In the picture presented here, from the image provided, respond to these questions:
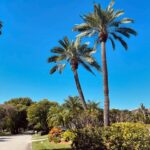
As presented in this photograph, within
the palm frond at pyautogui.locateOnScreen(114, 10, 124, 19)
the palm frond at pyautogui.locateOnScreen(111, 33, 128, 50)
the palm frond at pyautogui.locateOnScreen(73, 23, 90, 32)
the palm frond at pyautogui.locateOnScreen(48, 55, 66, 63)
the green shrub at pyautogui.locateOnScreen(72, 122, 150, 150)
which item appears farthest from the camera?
the palm frond at pyautogui.locateOnScreen(48, 55, 66, 63)

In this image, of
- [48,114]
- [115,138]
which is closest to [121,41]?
[115,138]

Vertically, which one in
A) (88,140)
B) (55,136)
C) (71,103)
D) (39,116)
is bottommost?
(55,136)

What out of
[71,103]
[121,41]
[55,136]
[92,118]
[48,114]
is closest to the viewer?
[92,118]

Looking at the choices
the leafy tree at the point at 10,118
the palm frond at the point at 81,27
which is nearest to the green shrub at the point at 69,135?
the palm frond at the point at 81,27

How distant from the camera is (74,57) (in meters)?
39.9


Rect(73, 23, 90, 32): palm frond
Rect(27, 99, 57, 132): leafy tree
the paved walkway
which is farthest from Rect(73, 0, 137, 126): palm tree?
Rect(27, 99, 57, 132): leafy tree

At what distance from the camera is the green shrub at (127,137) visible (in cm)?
1611

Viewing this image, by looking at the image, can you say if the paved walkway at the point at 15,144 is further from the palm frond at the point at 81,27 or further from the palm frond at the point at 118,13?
the palm frond at the point at 118,13

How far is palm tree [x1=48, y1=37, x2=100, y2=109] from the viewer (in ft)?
128

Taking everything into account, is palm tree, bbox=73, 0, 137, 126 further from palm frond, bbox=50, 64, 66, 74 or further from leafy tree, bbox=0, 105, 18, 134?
leafy tree, bbox=0, 105, 18, 134

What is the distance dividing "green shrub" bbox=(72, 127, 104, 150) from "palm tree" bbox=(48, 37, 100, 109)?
19.1 m

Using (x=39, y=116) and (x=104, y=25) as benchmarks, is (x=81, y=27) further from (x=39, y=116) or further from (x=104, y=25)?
(x=39, y=116)

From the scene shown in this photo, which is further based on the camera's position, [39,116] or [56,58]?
[39,116]

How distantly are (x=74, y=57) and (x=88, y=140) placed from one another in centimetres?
2163
